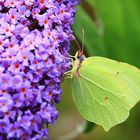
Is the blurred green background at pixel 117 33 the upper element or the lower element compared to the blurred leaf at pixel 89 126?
upper

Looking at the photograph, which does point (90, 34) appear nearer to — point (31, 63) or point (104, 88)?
point (104, 88)

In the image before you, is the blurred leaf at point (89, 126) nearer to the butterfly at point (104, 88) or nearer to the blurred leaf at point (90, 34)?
the blurred leaf at point (90, 34)

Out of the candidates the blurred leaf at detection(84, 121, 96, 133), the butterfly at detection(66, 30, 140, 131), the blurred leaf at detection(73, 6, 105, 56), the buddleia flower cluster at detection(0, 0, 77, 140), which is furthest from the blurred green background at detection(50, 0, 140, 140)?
the buddleia flower cluster at detection(0, 0, 77, 140)

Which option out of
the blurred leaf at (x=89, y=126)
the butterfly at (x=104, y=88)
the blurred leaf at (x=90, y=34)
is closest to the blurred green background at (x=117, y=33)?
the blurred leaf at (x=90, y=34)

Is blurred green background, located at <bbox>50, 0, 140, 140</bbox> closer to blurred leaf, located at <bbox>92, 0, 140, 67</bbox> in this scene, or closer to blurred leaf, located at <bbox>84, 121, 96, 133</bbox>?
blurred leaf, located at <bbox>92, 0, 140, 67</bbox>

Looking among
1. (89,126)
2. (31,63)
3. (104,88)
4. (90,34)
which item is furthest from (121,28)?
(31,63)

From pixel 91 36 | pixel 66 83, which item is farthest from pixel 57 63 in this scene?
pixel 66 83
